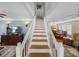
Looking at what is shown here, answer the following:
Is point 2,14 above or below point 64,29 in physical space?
above

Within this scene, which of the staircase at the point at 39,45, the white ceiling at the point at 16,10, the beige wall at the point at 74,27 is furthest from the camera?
the staircase at the point at 39,45

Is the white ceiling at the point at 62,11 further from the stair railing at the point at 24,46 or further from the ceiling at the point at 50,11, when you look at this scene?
the stair railing at the point at 24,46

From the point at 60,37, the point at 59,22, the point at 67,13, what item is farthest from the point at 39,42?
the point at 67,13

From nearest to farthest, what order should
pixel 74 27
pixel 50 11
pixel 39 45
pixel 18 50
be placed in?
pixel 74 27 → pixel 18 50 → pixel 50 11 → pixel 39 45

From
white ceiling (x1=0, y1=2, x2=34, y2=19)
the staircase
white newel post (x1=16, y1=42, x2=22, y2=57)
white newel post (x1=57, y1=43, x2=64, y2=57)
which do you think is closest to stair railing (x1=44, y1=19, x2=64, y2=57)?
white newel post (x1=57, y1=43, x2=64, y2=57)

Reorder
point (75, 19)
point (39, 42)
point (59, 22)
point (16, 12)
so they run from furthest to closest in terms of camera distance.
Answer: point (39, 42), point (16, 12), point (59, 22), point (75, 19)

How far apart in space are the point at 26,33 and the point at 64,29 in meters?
0.81

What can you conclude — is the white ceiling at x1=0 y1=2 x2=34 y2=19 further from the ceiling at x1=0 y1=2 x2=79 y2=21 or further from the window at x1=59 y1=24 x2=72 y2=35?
the window at x1=59 y1=24 x2=72 y2=35

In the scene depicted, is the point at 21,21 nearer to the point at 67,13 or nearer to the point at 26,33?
the point at 26,33

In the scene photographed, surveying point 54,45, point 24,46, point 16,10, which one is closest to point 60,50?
point 54,45

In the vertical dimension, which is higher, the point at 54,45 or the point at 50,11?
the point at 50,11

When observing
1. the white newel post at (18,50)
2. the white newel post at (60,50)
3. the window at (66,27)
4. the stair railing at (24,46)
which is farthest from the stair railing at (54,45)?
the white newel post at (18,50)

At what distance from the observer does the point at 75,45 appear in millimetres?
2365

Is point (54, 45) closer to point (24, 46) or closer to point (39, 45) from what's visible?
point (39, 45)
